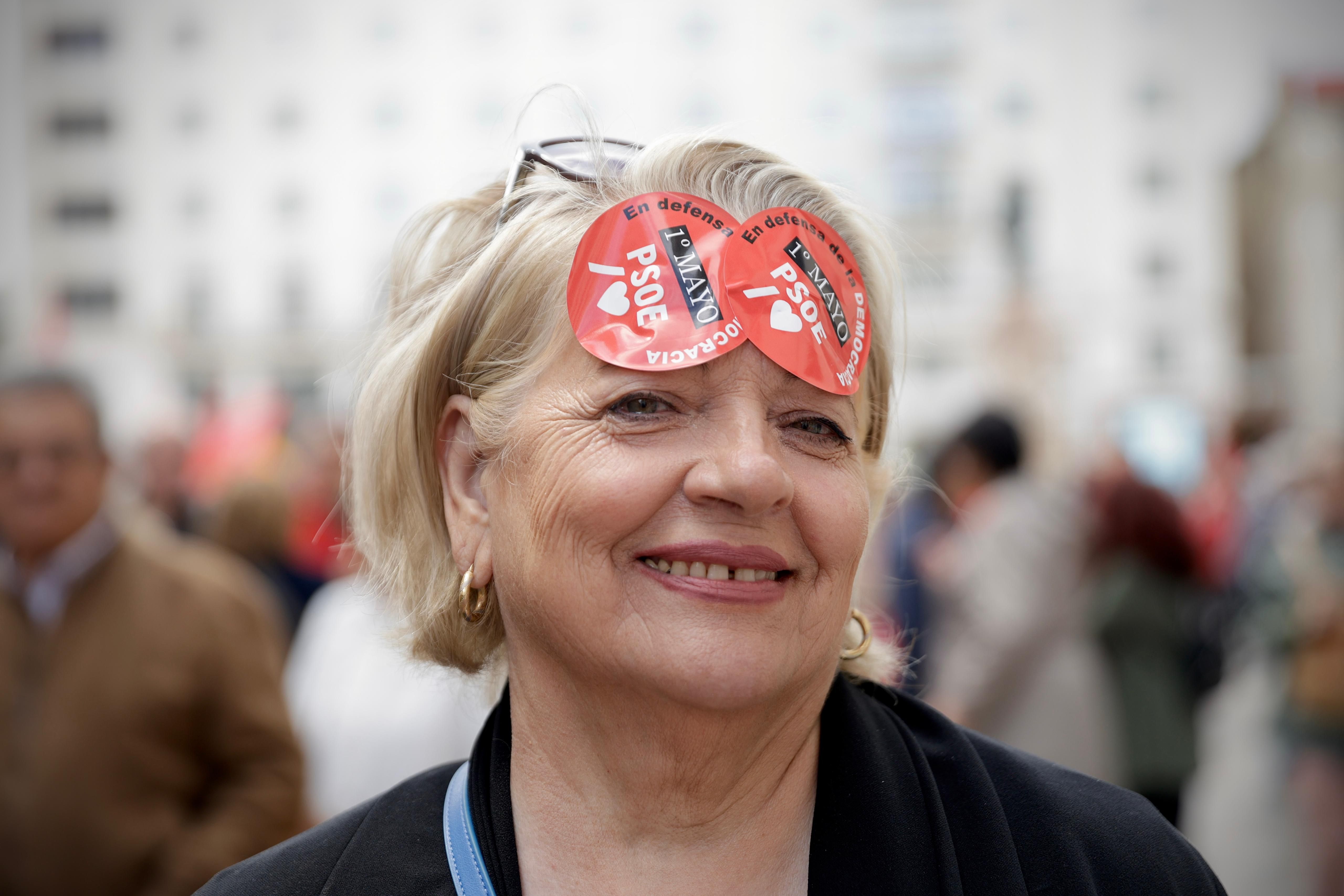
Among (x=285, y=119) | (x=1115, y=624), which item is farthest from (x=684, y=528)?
(x=285, y=119)

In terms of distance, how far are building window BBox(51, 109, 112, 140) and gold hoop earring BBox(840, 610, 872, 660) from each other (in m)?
78.2

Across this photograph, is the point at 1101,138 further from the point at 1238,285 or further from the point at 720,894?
the point at 720,894

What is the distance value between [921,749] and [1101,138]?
7065 cm

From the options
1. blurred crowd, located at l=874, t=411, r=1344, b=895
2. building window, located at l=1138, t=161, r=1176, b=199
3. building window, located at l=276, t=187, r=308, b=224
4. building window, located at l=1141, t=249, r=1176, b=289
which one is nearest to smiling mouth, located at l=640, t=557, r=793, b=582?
blurred crowd, located at l=874, t=411, r=1344, b=895

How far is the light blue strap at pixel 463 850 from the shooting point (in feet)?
5.45

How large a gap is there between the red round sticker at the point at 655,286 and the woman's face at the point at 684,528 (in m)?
0.03

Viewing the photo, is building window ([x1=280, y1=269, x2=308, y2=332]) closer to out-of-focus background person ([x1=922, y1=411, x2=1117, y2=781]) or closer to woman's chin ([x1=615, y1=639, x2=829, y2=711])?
out-of-focus background person ([x1=922, y1=411, x2=1117, y2=781])

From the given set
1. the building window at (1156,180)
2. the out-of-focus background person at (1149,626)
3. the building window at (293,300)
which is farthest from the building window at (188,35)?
the out-of-focus background person at (1149,626)

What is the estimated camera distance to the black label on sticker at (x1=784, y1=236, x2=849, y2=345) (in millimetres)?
1716

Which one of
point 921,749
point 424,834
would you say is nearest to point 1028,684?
point 921,749

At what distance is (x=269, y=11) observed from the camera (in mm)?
74938

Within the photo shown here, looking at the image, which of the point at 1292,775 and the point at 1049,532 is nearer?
the point at 1049,532

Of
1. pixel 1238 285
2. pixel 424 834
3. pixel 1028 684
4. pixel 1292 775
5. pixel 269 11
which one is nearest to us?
pixel 424 834

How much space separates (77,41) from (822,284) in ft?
273
